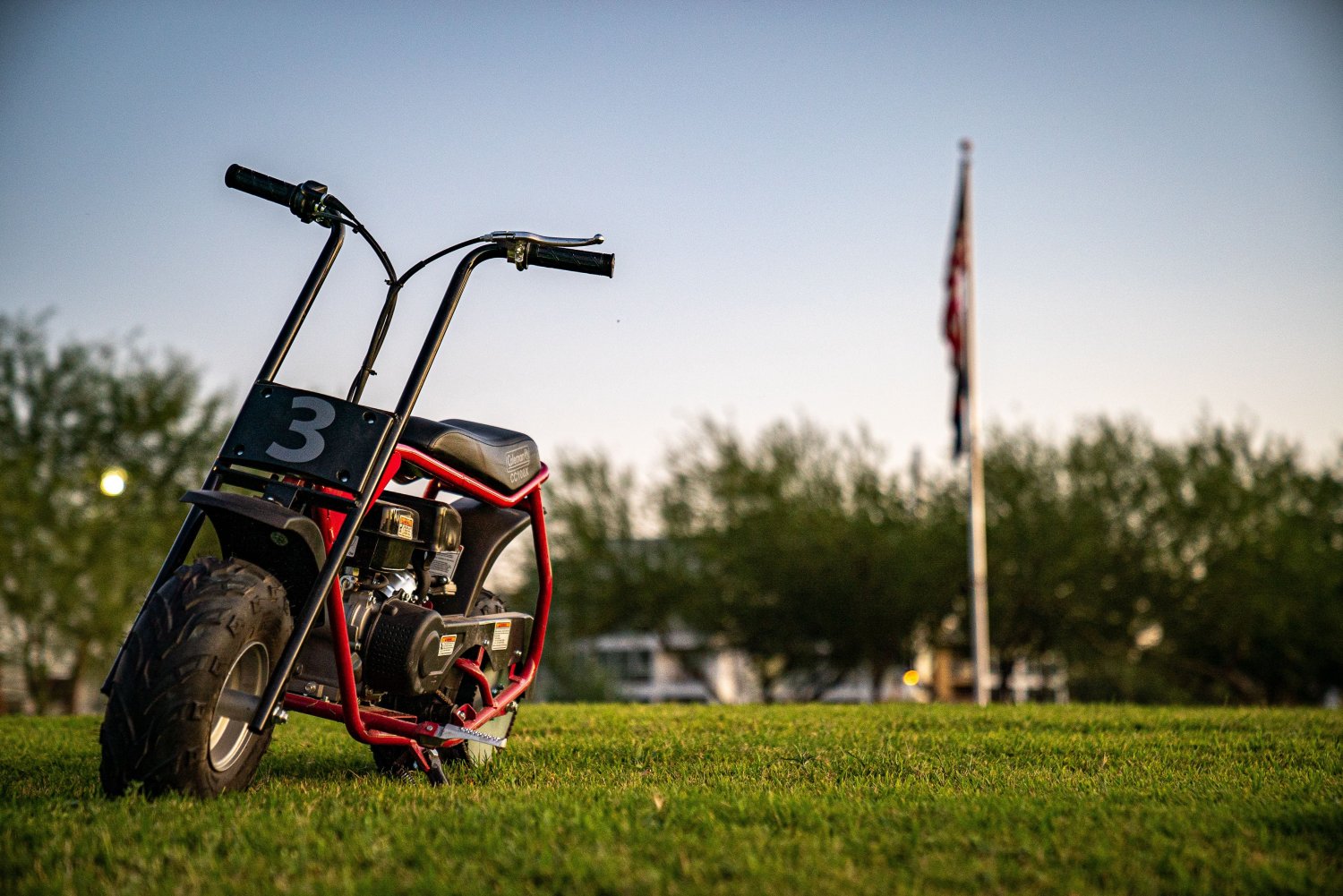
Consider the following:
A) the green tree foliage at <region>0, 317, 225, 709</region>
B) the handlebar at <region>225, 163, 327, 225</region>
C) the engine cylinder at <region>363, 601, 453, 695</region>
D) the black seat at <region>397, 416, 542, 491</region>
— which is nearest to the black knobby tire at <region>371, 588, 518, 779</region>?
the engine cylinder at <region>363, 601, 453, 695</region>

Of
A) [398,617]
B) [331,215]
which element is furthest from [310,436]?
[331,215]

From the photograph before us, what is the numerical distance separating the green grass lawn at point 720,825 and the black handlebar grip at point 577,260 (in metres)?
2.05

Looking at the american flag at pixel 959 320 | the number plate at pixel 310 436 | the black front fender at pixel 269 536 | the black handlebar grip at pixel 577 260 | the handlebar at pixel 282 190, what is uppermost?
the american flag at pixel 959 320

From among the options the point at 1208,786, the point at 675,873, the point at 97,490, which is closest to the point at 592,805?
the point at 675,873

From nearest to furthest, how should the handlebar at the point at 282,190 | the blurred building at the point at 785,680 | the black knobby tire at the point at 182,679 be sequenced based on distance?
the black knobby tire at the point at 182,679 → the handlebar at the point at 282,190 → the blurred building at the point at 785,680

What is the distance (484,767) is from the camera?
5.25 metres

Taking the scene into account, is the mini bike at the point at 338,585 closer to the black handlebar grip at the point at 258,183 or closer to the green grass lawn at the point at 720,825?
the black handlebar grip at the point at 258,183

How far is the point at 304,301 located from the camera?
4719 mm

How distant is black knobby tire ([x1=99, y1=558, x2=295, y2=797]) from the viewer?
3.65 meters

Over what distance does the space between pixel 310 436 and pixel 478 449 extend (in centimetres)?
81

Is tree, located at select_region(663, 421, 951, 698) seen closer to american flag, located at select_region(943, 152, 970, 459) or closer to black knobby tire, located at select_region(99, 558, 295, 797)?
american flag, located at select_region(943, 152, 970, 459)

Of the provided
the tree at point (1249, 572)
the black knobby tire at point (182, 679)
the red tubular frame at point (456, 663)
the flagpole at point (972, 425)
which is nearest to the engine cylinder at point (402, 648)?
the red tubular frame at point (456, 663)

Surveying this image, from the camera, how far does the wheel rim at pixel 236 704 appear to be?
3836mm

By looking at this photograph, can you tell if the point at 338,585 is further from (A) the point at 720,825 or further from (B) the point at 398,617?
(A) the point at 720,825
